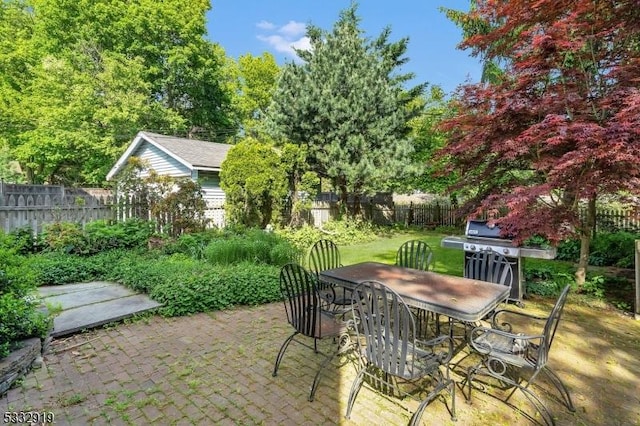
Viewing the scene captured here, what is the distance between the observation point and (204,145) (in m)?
14.5

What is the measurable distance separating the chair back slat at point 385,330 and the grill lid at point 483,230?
3461 millimetres

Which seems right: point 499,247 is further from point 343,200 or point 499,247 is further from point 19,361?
point 343,200

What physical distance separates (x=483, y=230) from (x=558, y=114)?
75.8 inches

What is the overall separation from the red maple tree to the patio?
177 centimetres

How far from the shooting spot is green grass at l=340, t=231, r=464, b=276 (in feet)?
24.6

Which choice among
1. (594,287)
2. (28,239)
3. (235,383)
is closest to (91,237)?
(28,239)

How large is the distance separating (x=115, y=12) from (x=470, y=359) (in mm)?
23367

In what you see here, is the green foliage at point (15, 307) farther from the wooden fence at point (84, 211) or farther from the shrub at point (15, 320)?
the wooden fence at point (84, 211)

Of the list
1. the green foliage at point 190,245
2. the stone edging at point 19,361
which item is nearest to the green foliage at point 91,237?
the green foliage at point 190,245

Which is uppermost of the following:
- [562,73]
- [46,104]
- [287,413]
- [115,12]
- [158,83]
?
[115,12]

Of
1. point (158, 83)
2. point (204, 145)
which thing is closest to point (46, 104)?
point (158, 83)

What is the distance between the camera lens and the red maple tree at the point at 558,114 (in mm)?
3938

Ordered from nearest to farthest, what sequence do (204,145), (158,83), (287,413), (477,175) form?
(287,413) < (477,175) < (204,145) < (158,83)

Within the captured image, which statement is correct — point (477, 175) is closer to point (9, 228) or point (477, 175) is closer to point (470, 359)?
point (470, 359)
